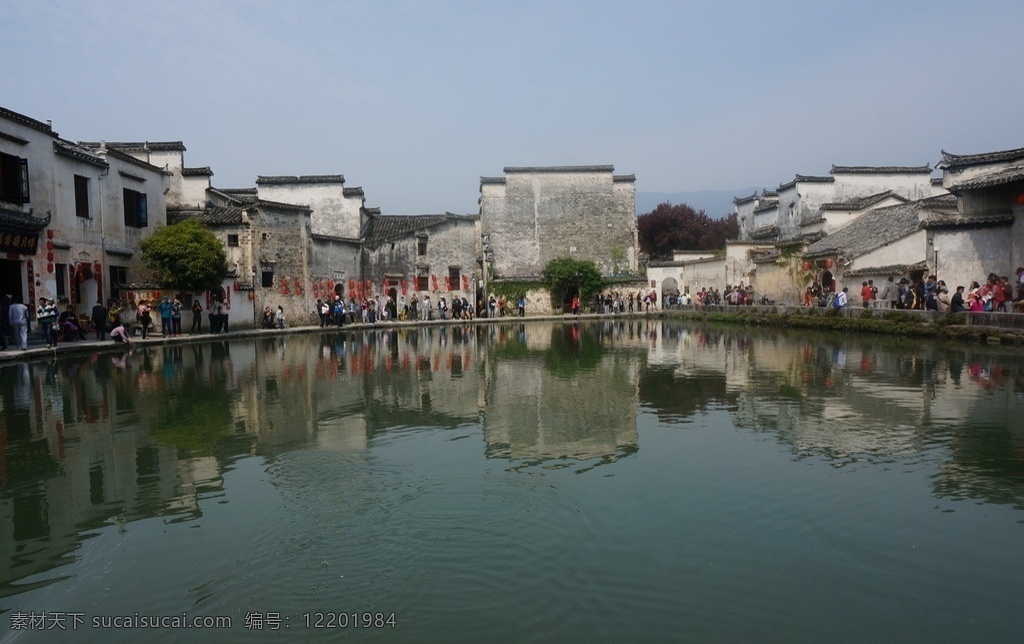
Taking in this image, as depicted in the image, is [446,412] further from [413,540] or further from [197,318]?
[197,318]

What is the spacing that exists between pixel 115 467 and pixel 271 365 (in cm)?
878

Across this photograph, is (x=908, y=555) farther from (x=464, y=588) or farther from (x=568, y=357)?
(x=568, y=357)

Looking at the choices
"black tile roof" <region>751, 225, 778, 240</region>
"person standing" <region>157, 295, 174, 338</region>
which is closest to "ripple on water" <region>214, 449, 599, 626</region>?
"person standing" <region>157, 295, 174, 338</region>

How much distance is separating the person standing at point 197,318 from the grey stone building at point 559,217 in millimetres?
20256

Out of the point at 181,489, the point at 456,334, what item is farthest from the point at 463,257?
the point at 181,489

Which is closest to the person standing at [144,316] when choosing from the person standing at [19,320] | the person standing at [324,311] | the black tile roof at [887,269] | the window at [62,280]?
the window at [62,280]

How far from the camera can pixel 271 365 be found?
1557 centimetres

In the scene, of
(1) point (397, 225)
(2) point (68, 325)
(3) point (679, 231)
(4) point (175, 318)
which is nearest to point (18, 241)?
(2) point (68, 325)

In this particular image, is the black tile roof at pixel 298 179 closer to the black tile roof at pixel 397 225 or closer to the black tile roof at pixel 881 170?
the black tile roof at pixel 397 225

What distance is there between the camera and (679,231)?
58.2 metres

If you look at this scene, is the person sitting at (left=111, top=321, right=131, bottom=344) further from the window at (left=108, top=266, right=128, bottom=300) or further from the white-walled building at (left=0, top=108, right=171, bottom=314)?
the window at (left=108, top=266, right=128, bottom=300)

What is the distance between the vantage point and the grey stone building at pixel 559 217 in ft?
141

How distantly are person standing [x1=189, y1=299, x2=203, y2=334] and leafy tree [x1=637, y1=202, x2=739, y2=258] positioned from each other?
38631mm

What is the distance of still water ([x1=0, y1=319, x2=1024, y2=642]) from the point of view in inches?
157
